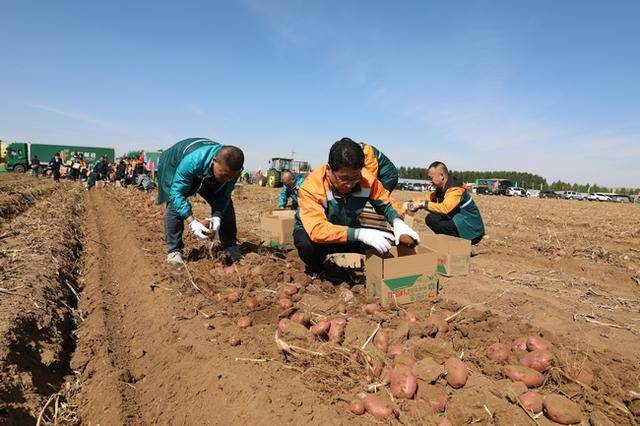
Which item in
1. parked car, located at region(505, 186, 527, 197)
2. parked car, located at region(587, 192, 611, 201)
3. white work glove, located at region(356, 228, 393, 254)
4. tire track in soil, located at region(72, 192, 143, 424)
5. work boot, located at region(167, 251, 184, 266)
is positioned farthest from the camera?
parked car, located at region(505, 186, 527, 197)

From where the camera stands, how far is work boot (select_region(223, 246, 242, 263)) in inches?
168

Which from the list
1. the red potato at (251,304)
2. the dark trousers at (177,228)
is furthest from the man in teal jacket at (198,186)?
the red potato at (251,304)

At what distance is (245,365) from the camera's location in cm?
211

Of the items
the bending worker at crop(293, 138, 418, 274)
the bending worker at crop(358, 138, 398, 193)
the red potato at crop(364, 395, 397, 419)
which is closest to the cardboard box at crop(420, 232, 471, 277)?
the bending worker at crop(293, 138, 418, 274)

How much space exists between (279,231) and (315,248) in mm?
1424

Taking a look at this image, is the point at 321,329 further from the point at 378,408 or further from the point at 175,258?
the point at 175,258

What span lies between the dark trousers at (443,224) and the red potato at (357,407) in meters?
3.60

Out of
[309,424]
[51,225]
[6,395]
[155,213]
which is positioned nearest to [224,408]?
[309,424]

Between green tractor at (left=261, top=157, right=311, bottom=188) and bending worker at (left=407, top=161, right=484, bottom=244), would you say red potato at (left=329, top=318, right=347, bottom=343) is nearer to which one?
bending worker at (left=407, top=161, right=484, bottom=244)

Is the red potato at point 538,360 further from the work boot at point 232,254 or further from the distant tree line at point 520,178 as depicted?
the distant tree line at point 520,178

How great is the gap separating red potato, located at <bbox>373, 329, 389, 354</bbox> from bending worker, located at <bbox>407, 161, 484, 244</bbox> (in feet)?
9.50

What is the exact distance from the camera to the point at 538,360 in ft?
6.23

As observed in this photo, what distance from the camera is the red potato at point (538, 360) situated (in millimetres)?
1889

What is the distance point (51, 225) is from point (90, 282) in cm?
273
